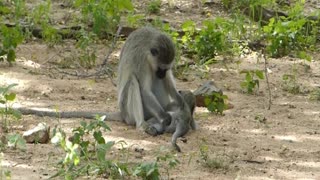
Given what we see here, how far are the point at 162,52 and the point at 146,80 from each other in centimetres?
37

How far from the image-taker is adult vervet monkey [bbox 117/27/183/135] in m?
7.89

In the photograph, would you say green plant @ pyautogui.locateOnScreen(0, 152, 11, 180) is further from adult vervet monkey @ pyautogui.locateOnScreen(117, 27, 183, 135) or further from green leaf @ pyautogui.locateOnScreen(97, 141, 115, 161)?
adult vervet monkey @ pyautogui.locateOnScreen(117, 27, 183, 135)

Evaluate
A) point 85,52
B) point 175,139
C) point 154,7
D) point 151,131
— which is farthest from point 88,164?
point 154,7

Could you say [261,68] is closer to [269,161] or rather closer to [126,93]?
[126,93]

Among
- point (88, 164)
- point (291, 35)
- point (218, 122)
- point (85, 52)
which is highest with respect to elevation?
point (291, 35)

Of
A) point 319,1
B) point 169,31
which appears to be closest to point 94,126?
point 169,31

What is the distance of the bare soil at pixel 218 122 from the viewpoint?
20.7 feet

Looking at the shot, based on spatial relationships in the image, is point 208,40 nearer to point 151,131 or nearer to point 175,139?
point 151,131

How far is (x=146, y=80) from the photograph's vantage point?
8031mm

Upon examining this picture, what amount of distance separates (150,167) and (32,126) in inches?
90.9

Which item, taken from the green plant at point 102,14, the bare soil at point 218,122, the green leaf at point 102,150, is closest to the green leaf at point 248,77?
the bare soil at point 218,122

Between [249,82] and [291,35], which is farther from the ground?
[291,35]

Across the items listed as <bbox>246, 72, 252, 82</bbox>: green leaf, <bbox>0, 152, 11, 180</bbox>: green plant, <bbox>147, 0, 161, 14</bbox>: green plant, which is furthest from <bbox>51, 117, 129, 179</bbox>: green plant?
<bbox>147, 0, 161, 14</bbox>: green plant

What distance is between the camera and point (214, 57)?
10641mm
